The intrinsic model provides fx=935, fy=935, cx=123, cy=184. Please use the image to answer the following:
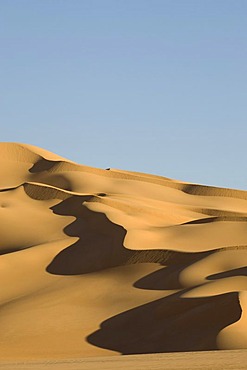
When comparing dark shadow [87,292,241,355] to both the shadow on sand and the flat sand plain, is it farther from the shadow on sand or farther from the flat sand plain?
the flat sand plain

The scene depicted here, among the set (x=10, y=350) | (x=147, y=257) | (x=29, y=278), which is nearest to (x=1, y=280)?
(x=29, y=278)

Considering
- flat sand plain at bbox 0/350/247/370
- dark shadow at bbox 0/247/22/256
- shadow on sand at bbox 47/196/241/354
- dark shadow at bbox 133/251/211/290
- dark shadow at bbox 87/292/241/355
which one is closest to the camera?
flat sand plain at bbox 0/350/247/370

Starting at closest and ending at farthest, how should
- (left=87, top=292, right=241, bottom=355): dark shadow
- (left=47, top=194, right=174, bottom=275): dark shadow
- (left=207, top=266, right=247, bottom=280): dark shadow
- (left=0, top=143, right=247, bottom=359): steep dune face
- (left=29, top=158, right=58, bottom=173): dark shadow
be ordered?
(left=87, top=292, right=241, bottom=355): dark shadow < (left=0, top=143, right=247, bottom=359): steep dune face < (left=207, top=266, right=247, bottom=280): dark shadow < (left=47, top=194, right=174, bottom=275): dark shadow < (left=29, top=158, right=58, bottom=173): dark shadow

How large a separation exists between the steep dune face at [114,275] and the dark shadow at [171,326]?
0.08 ft

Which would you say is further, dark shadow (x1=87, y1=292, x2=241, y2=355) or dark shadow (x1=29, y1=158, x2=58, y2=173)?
dark shadow (x1=29, y1=158, x2=58, y2=173)

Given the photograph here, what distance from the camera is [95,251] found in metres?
25.8

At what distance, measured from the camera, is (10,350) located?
17.1 metres

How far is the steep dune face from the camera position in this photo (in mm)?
17266

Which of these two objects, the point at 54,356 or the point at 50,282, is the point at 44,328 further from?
the point at 50,282

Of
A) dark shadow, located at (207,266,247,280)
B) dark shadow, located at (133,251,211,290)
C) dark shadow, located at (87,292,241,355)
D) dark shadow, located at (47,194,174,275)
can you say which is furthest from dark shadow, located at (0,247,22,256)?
dark shadow, located at (87,292,241,355)

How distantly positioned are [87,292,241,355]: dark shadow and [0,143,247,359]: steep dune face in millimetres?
25

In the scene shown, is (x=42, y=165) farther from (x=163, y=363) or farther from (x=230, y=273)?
(x=163, y=363)

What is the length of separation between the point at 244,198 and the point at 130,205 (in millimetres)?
12612

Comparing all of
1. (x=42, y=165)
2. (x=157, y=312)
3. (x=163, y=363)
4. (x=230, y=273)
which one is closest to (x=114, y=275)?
(x=230, y=273)
